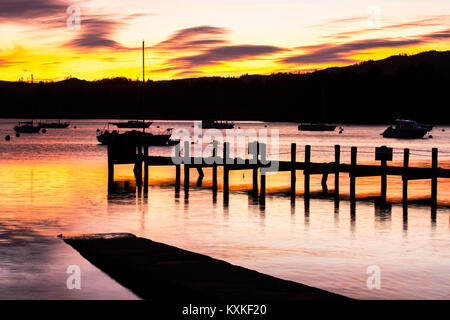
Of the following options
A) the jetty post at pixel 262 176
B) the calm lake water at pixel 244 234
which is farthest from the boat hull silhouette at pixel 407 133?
the jetty post at pixel 262 176

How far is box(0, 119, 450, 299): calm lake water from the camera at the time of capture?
15031mm

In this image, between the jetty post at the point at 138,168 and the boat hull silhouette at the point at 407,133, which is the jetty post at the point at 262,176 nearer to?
the jetty post at the point at 138,168

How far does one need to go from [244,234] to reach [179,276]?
9.27 meters

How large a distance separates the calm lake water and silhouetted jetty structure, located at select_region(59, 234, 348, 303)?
40 cm

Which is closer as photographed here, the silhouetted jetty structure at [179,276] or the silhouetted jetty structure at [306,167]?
the silhouetted jetty structure at [179,276]

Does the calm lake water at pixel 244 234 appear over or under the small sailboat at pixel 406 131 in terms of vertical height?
under

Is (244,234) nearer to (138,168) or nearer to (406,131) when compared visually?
(138,168)

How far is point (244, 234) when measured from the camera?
2162 centimetres

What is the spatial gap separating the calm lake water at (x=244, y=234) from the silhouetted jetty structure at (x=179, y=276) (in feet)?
1.32

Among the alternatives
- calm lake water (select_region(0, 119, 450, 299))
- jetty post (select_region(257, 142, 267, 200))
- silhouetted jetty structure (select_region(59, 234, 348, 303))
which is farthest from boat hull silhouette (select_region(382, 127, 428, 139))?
silhouetted jetty structure (select_region(59, 234, 348, 303))

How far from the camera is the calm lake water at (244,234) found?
15031 millimetres
